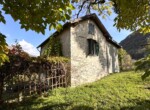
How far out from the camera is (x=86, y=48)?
23.4m

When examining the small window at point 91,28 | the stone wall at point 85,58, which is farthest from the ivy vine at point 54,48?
the small window at point 91,28

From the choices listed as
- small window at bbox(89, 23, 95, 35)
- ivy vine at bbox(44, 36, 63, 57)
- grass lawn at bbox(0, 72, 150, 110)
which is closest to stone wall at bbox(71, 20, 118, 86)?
small window at bbox(89, 23, 95, 35)

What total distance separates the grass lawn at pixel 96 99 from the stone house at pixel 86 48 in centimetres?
372

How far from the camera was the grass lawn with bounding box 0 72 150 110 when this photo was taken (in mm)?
13594

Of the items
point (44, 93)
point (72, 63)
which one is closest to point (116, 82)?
point (72, 63)

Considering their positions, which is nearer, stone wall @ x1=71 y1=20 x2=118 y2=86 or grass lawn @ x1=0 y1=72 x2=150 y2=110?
grass lawn @ x1=0 y1=72 x2=150 y2=110

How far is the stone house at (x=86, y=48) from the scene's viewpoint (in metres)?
21.7

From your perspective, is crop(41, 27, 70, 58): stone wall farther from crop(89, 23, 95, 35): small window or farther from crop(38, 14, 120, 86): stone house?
crop(89, 23, 95, 35): small window

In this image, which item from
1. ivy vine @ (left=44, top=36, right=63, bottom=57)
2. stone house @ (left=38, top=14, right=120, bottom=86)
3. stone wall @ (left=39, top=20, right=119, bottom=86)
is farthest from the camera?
ivy vine @ (left=44, top=36, right=63, bottom=57)

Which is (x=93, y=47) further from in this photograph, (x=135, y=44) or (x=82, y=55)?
(x=135, y=44)

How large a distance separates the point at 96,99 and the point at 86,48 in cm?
900

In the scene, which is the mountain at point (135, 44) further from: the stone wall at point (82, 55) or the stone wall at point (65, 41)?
the stone wall at point (65, 41)

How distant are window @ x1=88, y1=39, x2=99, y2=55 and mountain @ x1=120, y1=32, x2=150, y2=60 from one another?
1571 inches

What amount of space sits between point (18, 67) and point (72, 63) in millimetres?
6890
